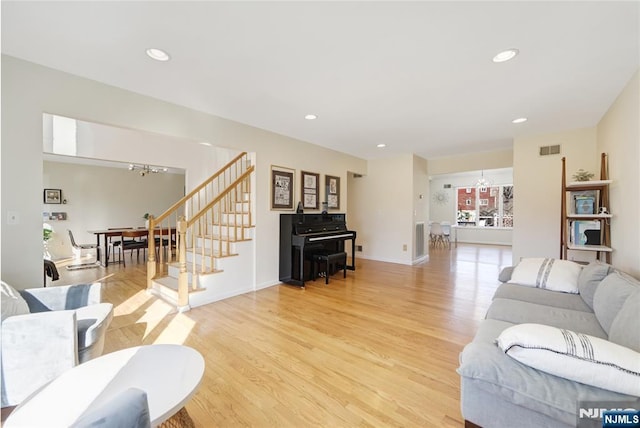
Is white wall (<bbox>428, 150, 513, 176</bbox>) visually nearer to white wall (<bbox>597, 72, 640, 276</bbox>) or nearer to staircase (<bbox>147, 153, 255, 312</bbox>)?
white wall (<bbox>597, 72, 640, 276</bbox>)

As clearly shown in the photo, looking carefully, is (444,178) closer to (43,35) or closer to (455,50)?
(455,50)

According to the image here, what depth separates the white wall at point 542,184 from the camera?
12.4 feet

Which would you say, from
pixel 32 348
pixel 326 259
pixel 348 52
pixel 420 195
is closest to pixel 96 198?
pixel 326 259

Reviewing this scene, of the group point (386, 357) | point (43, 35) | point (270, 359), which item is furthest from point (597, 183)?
point (43, 35)

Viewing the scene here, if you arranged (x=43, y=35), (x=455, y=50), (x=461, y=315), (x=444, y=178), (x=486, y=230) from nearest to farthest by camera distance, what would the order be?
(x=43, y=35) < (x=455, y=50) < (x=461, y=315) < (x=486, y=230) < (x=444, y=178)

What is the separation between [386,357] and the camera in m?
2.06

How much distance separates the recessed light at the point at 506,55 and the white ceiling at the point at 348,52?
0.16 feet

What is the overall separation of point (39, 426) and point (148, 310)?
7.78 ft

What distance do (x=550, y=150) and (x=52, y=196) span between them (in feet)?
34.0

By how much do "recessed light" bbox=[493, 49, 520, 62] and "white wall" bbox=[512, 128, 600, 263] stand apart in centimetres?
285

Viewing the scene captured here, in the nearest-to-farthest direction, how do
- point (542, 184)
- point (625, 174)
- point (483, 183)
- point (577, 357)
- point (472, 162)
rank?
1. point (577, 357)
2. point (625, 174)
3. point (542, 184)
4. point (472, 162)
5. point (483, 183)

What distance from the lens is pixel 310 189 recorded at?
469 cm

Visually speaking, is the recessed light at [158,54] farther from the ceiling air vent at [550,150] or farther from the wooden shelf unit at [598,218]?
the ceiling air vent at [550,150]

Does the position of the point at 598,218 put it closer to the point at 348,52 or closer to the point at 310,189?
the point at 348,52
